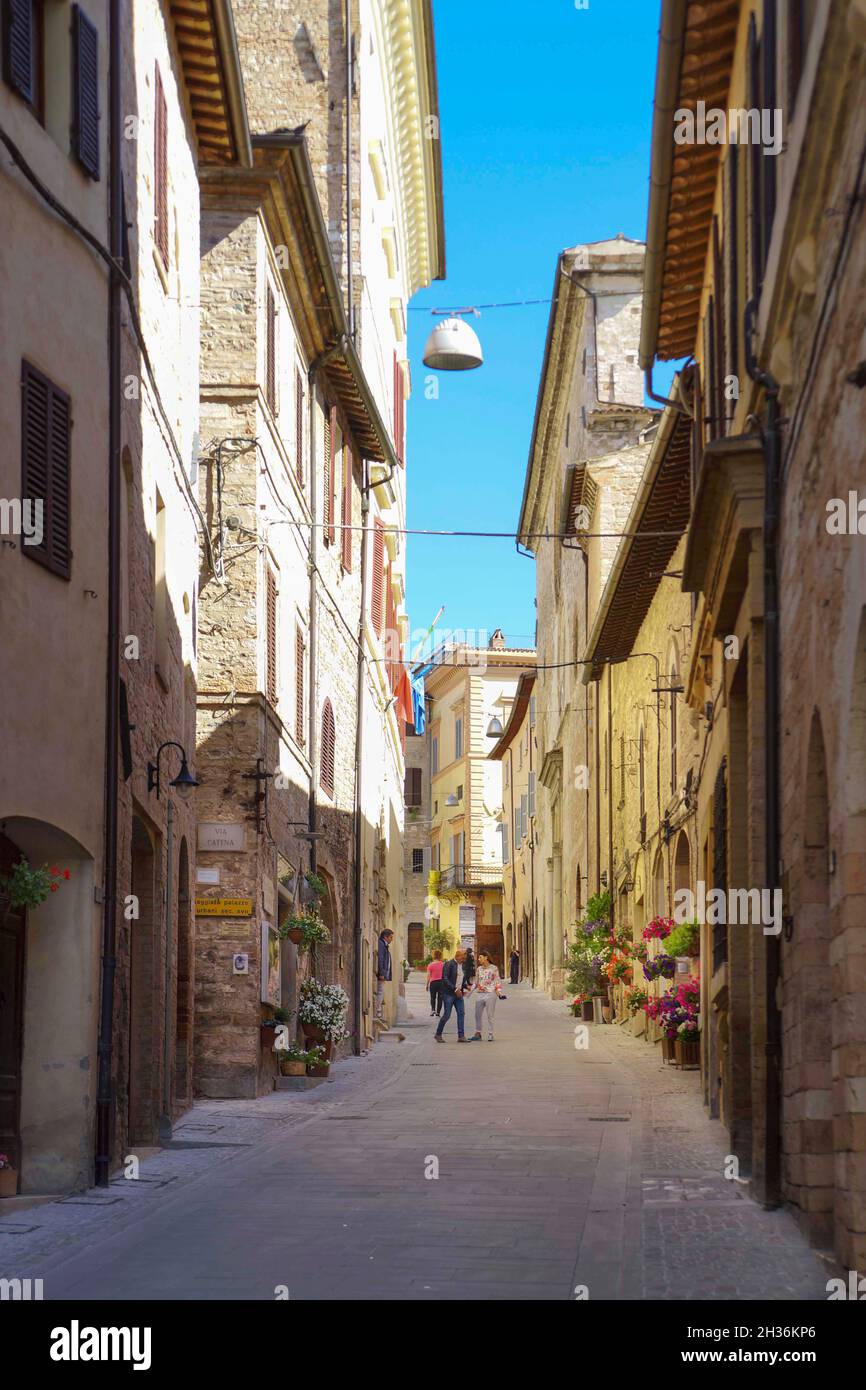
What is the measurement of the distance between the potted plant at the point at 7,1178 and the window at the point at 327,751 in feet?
44.6

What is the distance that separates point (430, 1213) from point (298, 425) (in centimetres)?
1452

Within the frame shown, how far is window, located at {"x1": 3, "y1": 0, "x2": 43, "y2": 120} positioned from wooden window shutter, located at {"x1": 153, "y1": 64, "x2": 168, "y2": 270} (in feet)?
11.5

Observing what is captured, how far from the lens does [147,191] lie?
14.9 meters

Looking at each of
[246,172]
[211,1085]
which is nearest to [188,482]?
[246,172]

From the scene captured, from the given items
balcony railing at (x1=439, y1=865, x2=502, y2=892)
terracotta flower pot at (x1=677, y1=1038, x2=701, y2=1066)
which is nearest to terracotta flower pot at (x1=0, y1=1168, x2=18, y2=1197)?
terracotta flower pot at (x1=677, y1=1038, x2=701, y2=1066)

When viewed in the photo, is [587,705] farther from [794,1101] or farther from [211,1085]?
[794,1101]

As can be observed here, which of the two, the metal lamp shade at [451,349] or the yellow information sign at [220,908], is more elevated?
A: the metal lamp shade at [451,349]

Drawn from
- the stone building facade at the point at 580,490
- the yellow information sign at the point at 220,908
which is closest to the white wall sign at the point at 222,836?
the yellow information sign at the point at 220,908

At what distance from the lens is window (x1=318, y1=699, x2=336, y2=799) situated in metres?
25.4

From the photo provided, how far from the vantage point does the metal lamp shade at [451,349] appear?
1184 inches

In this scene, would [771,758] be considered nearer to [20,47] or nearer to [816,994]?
[816,994]

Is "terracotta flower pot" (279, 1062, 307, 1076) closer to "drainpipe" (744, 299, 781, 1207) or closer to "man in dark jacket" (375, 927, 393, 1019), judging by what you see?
"man in dark jacket" (375, 927, 393, 1019)

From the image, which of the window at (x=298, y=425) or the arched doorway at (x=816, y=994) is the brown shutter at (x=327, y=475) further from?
the arched doorway at (x=816, y=994)

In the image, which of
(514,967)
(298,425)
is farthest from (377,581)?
(514,967)
